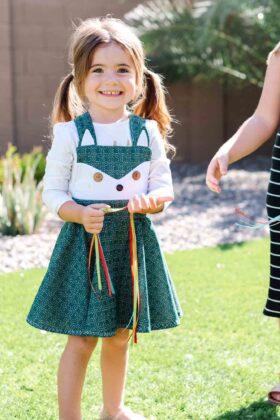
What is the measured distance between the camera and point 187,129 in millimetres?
12266

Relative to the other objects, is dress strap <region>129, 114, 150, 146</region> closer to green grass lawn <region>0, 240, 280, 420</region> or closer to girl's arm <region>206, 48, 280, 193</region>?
girl's arm <region>206, 48, 280, 193</region>

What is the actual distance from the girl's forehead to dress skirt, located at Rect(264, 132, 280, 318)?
69 cm

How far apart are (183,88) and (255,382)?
360 inches

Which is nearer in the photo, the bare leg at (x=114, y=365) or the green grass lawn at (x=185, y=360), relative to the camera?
the bare leg at (x=114, y=365)

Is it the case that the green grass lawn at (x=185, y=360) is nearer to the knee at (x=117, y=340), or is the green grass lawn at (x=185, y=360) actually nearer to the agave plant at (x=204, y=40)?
the knee at (x=117, y=340)

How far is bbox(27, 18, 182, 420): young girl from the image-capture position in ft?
8.66

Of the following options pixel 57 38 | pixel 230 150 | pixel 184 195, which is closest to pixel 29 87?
pixel 57 38

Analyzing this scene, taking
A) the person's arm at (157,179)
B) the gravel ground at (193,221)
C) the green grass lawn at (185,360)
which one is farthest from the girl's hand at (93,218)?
the gravel ground at (193,221)

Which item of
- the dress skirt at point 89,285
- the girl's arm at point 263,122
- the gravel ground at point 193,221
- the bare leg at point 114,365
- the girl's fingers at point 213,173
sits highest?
the girl's arm at point 263,122

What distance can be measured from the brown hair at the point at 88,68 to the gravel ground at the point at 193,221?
2.99 m

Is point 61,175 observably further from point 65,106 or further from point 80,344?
point 80,344

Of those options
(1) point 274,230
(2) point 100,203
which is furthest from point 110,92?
(1) point 274,230

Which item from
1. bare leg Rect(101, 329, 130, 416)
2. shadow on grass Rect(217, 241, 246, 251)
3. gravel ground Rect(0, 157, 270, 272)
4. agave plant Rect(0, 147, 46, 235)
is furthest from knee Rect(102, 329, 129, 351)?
agave plant Rect(0, 147, 46, 235)

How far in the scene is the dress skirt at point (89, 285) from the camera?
263cm
